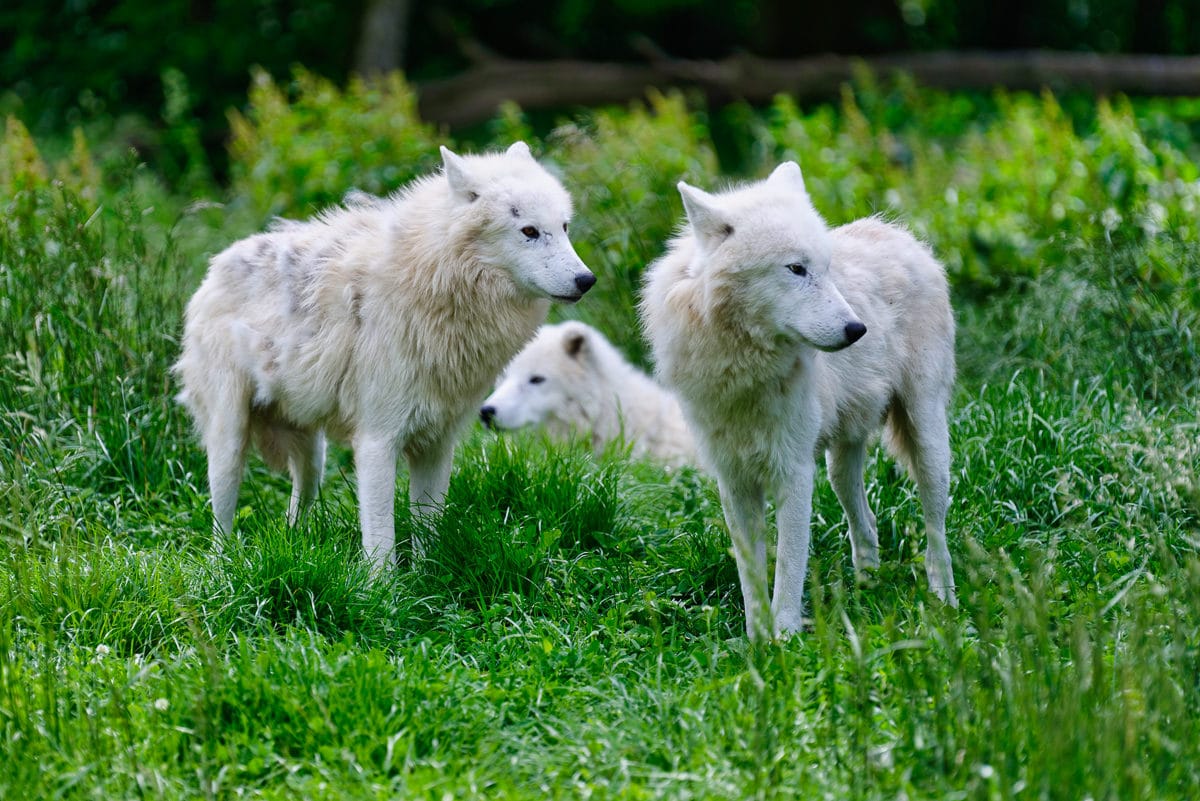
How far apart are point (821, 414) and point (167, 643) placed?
242 centimetres

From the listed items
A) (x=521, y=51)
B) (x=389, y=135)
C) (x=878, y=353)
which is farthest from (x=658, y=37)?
(x=878, y=353)

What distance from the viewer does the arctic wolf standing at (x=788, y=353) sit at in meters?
4.30

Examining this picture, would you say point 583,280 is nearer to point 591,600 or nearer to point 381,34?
point 591,600

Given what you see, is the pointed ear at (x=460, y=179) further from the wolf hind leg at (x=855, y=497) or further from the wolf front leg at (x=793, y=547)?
the wolf hind leg at (x=855, y=497)

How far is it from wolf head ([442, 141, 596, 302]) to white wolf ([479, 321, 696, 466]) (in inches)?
85.3

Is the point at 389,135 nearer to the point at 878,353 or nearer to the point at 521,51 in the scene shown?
the point at 878,353

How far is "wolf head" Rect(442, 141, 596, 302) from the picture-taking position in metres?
4.84

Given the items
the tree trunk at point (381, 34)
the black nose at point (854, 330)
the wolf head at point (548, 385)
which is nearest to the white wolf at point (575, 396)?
the wolf head at point (548, 385)

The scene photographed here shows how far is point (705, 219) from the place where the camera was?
4.38 metres

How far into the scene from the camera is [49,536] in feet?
A: 17.0

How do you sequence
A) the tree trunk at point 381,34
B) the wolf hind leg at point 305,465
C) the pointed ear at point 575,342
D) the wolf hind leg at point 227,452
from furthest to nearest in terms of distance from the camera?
the tree trunk at point 381,34 → the pointed ear at point 575,342 → the wolf hind leg at point 305,465 → the wolf hind leg at point 227,452

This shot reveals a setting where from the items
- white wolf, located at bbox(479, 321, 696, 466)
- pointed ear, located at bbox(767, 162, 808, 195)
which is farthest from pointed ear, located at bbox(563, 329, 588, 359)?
pointed ear, located at bbox(767, 162, 808, 195)

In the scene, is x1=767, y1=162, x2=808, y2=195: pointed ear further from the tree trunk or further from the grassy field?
the tree trunk

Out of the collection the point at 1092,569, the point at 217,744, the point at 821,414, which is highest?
the point at 821,414
